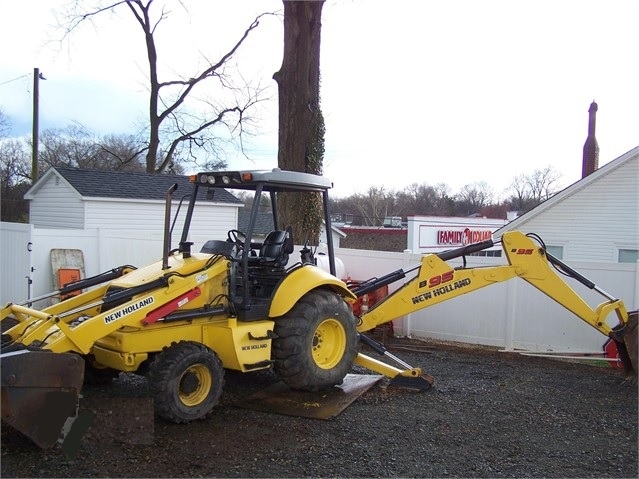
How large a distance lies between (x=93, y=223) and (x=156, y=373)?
15.0m

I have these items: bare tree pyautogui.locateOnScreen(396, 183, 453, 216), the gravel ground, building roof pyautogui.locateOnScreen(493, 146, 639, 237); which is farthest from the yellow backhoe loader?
bare tree pyautogui.locateOnScreen(396, 183, 453, 216)

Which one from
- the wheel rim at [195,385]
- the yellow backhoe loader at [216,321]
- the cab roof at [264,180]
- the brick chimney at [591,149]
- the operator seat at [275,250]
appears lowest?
the wheel rim at [195,385]

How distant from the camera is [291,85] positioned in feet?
40.8

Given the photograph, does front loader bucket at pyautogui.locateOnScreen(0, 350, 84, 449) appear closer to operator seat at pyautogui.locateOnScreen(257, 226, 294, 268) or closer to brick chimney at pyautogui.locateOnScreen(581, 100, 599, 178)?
operator seat at pyautogui.locateOnScreen(257, 226, 294, 268)

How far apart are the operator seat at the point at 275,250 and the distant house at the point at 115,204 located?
1153 centimetres

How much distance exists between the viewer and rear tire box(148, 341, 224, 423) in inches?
199

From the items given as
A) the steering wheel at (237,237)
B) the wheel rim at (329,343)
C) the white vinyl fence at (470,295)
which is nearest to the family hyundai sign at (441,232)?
the white vinyl fence at (470,295)

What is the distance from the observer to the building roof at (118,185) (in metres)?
19.0

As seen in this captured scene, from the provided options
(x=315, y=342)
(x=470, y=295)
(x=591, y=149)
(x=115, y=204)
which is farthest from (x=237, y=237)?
(x=591, y=149)

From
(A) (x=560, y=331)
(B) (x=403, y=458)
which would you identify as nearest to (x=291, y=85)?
(A) (x=560, y=331)

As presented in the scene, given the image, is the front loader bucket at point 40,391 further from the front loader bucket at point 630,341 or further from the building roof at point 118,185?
the building roof at point 118,185

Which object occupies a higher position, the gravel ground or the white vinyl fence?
the white vinyl fence

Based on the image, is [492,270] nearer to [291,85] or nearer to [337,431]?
[337,431]

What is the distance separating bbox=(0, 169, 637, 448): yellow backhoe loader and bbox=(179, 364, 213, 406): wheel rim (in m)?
0.01
